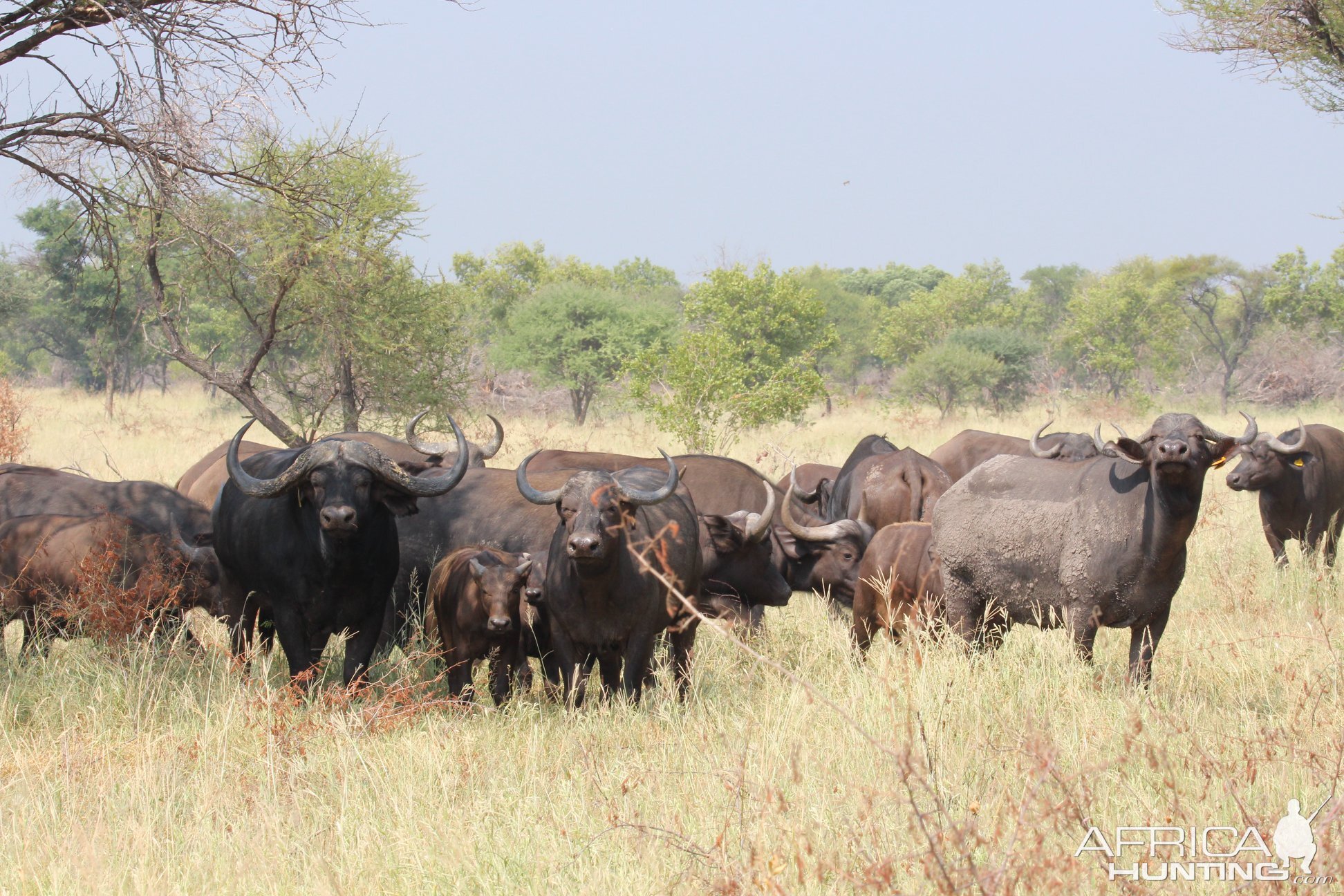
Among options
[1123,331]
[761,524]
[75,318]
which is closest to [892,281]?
[1123,331]

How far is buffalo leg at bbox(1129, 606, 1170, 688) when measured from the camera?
21.2ft

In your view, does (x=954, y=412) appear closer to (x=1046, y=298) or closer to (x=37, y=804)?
(x=37, y=804)

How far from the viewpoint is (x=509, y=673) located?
7258 millimetres

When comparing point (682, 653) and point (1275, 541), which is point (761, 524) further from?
point (1275, 541)

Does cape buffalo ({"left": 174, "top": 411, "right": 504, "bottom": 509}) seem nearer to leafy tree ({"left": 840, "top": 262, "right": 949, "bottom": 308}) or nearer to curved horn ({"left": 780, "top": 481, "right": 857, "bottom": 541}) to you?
curved horn ({"left": 780, "top": 481, "right": 857, "bottom": 541})

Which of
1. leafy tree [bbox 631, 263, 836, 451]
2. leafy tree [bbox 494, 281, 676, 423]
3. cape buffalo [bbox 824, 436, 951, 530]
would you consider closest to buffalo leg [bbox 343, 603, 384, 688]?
cape buffalo [bbox 824, 436, 951, 530]

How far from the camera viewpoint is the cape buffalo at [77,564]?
7.27 meters

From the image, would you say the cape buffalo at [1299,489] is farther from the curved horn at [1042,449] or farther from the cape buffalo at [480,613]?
the cape buffalo at [480,613]

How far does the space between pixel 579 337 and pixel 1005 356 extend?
547 inches

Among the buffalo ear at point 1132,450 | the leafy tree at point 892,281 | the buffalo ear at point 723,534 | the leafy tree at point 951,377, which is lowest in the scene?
the buffalo ear at point 723,534

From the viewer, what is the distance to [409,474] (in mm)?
7578

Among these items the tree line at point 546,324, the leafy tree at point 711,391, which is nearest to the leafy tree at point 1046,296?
the tree line at point 546,324

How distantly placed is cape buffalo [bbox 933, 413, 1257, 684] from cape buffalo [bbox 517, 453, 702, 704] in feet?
5.46

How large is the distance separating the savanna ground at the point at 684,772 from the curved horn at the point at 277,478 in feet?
3.12
